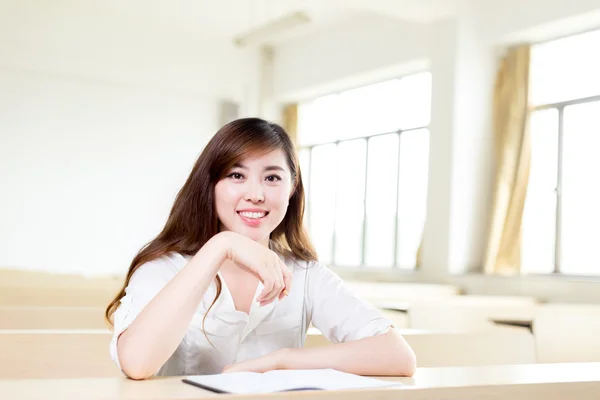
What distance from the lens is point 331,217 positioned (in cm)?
1056

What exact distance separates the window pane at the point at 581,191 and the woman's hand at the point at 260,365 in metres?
5.52

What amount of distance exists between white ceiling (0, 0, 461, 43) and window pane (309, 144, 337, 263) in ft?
5.42

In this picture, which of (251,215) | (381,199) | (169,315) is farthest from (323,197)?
(169,315)

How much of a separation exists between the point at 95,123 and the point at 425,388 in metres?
9.91

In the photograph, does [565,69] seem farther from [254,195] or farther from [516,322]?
[254,195]

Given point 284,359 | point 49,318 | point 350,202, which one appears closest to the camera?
point 284,359

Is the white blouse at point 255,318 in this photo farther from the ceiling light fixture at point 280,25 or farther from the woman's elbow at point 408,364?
the ceiling light fixture at point 280,25

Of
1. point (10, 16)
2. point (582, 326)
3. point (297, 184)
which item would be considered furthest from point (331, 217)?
point (297, 184)

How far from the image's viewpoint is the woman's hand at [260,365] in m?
1.69

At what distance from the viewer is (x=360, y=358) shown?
1.84 metres

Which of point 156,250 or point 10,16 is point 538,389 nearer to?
point 156,250

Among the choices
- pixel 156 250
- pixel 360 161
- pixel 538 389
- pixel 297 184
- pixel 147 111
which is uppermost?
pixel 147 111

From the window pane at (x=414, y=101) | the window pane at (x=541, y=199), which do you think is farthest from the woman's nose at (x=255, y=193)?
the window pane at (x=414, y=101)

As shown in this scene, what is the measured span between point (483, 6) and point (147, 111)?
5.21m
